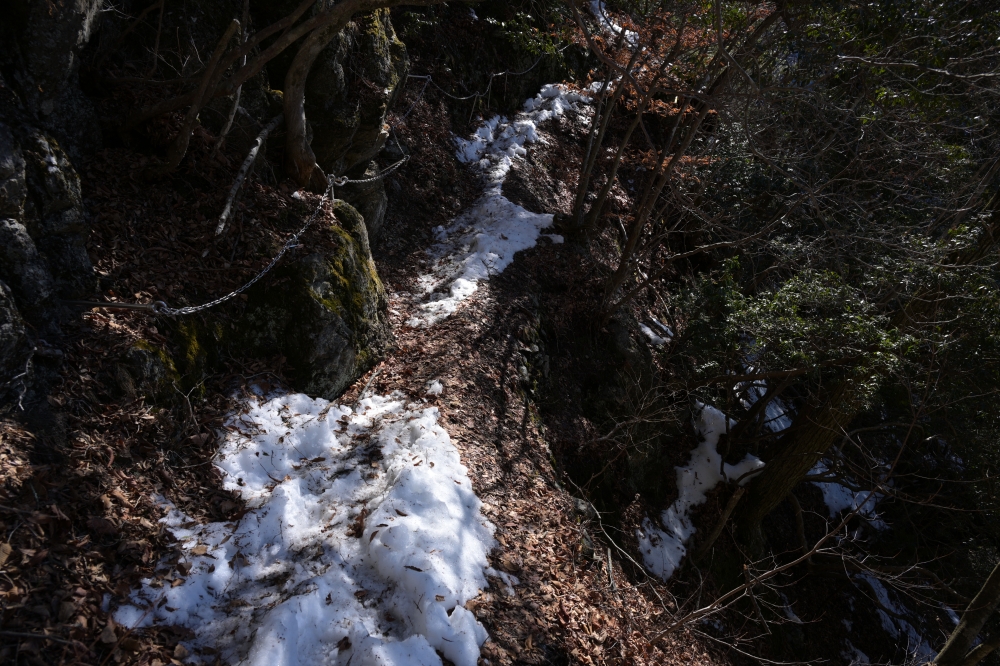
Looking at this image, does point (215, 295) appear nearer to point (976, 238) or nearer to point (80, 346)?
point (80, 346)

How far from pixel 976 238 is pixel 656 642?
6497 mm

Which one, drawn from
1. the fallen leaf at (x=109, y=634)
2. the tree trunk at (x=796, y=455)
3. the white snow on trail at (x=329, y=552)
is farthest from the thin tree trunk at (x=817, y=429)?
the fallen leaf at (x=109, y=634)

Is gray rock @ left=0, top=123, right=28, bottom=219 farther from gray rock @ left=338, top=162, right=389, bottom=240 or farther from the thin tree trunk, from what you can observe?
the thin tree trunk

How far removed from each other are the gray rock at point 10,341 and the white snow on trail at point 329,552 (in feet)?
4.47

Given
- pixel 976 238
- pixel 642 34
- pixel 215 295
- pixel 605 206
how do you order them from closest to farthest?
pixel 215 295 → pixel 976 238 → pixel 642 34 → pixel 605 206

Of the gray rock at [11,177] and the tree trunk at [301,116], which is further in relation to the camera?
the tree trunk at [301,116]

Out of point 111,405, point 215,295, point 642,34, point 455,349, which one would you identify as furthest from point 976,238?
point 111,405

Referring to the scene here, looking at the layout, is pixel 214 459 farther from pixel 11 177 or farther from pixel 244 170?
pixel 244 170

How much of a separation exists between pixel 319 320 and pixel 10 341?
2.62 meters

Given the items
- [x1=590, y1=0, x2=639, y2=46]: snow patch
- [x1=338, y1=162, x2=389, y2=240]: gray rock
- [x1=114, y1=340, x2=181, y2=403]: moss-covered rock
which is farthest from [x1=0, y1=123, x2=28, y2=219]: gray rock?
[x1=590, y1=0, x2=639, y2=46]: snow patch

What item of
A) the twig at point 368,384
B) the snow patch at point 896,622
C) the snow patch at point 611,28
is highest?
the snow patch at point 611,28

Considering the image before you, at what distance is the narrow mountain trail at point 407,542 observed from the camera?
349 centimetres

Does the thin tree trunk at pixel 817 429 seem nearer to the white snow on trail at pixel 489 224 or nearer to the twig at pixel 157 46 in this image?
the white snow on trail at pixel 489 224

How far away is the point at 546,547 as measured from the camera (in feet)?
16.8
